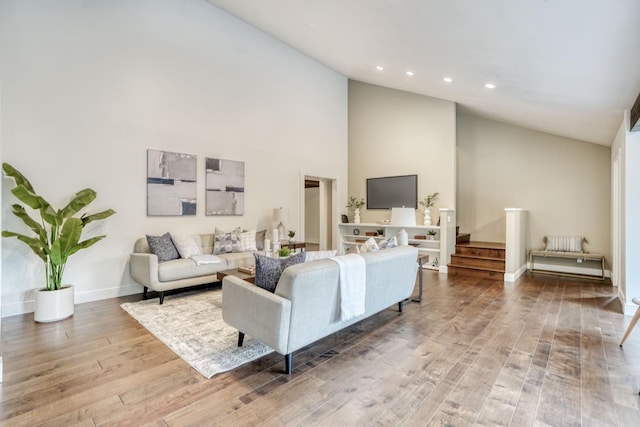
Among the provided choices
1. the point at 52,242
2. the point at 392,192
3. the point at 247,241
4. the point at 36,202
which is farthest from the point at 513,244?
the point at 36,202

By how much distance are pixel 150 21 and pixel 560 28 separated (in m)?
5.26

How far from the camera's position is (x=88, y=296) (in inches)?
168

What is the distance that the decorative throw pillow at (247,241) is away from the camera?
18.0ft

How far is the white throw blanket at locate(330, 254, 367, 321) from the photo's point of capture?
2703mm

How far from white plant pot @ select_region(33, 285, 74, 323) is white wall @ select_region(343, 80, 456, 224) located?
6.03 metres

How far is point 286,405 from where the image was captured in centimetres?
203

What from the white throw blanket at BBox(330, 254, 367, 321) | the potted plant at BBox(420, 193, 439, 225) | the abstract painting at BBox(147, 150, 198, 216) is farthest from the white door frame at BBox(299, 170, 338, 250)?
the white throw blanket at BBox(330, 254, 367, 321)

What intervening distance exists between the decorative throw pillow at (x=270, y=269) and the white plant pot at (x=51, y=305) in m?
2.58

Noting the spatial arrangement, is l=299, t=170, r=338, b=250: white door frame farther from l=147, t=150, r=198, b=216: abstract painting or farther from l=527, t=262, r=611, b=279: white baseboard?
l=527, t=262, r=611, b=279: white baseboard

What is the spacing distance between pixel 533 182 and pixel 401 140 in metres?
2.89

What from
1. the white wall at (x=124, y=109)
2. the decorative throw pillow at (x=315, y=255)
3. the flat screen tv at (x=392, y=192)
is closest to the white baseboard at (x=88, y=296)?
the white wall at (x=124, y=109)

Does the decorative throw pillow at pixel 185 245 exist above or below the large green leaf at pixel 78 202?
below

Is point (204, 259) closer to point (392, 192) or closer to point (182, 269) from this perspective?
point (182, 269)

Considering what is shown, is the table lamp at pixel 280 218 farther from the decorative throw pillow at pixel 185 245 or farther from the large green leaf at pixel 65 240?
the large green leaf at pixel 65 240
